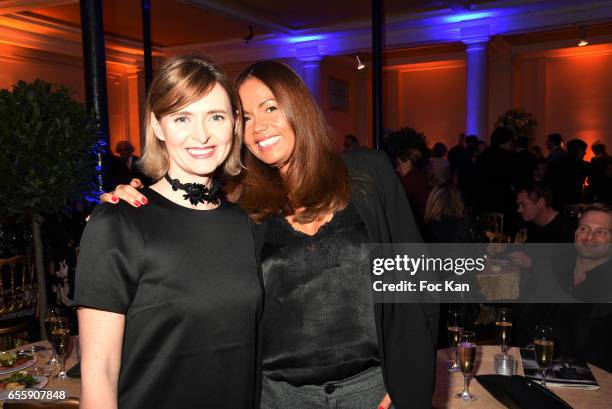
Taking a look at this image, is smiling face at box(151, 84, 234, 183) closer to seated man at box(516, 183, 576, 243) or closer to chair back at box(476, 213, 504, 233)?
seated man at box(516, 183, 576, 243)

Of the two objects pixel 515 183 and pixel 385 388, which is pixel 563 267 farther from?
pixel 515 183

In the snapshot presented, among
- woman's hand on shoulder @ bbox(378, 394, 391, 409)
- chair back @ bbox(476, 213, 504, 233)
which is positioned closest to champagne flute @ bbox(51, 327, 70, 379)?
→ woman's hand on shoulder @ bbox(378, 394, 391, 409)

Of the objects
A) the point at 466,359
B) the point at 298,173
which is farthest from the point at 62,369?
the point at 466,359

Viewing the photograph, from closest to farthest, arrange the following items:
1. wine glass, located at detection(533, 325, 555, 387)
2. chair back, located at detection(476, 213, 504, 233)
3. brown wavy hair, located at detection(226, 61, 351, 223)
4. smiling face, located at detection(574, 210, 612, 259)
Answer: brown wavy hair, located at detection(226, 61, 351, 223)
wine glass, located at detection(533, 325, 555, 387)
smiling face, located at detection(574, 210, 612, 259)
chair back, located at detection(476, 213, 504, 233)

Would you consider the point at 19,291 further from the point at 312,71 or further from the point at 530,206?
the point at 312,71

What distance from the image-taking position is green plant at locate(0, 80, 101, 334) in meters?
2.98

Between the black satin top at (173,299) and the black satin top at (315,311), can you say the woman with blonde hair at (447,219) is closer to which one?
the black satin top at (315,311)

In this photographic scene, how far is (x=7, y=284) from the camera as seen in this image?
4.12 metres

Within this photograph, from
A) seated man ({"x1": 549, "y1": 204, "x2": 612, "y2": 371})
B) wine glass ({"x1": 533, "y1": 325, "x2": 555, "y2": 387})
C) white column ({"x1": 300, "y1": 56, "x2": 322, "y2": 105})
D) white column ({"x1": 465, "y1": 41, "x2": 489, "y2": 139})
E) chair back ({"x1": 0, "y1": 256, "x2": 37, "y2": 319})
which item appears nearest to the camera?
wine glass ({"x1": 533, "y1": 325, "x2": 555, "y2": 387})

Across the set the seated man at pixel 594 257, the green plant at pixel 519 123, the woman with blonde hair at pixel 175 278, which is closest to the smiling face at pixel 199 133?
the woman with blonde hair at pixel 175 278

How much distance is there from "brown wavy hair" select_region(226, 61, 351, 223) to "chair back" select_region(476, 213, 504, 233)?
4405mm

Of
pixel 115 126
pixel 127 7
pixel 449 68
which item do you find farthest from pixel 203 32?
pixel 449 68

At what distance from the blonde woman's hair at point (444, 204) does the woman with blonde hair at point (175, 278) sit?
3.07 metres

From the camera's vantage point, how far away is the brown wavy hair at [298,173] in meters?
1.67
